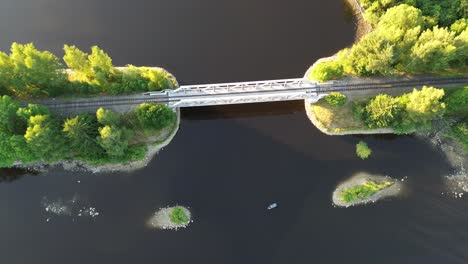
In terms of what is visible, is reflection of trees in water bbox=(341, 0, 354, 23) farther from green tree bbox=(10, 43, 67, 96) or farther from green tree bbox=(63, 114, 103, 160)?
green tree bbox=(10, 43, 67, 96)

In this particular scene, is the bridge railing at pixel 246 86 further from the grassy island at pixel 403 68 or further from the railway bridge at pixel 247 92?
the grassy island at pixel 403 68

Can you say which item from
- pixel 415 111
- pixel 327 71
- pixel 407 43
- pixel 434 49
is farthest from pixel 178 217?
pixel 434 49

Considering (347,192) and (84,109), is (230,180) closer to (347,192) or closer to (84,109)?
(347,192)

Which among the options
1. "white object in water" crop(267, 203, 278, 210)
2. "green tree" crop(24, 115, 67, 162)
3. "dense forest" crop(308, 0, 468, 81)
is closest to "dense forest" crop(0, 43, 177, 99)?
"green tree" crop(24, 115, 67, 162)

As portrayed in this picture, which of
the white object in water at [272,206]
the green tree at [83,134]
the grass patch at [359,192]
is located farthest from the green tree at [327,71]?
the green tree at [83,134]

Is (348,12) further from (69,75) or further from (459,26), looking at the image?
(69,75)
